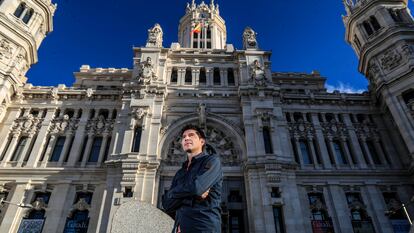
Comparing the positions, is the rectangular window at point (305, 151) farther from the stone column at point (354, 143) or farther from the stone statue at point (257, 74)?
the stone statue at point (257, 74)

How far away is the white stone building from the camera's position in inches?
814

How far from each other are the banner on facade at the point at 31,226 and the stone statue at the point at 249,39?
2359 cm

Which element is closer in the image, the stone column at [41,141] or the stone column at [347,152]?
the stone column at [41,141]

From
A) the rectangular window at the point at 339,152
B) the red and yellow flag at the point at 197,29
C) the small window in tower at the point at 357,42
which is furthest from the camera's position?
the red and yellow flag at the point at 197,29

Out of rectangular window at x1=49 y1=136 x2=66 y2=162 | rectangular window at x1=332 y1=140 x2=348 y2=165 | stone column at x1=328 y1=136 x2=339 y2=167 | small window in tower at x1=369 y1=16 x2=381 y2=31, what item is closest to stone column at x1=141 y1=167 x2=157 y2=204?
rectangular window at x1=49 y1=136 x2=66 y2=162

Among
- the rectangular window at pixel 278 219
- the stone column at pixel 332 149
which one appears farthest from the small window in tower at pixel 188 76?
the rectangular window at pixel 278 219

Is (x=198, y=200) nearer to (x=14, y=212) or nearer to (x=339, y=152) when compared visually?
(x=14, y=212)

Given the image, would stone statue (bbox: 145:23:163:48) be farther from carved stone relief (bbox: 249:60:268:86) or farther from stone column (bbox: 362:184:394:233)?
stone column (bbox: 362:184:394:233)

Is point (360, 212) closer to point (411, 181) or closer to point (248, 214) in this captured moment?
point (411, 181)

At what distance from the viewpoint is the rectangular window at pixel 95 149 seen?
2394cm

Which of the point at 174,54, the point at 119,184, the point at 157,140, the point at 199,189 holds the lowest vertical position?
the point at 199,189

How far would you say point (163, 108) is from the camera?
2577 centimetres

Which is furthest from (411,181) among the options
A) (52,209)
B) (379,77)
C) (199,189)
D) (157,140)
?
(52,209)

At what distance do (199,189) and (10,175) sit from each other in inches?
909
